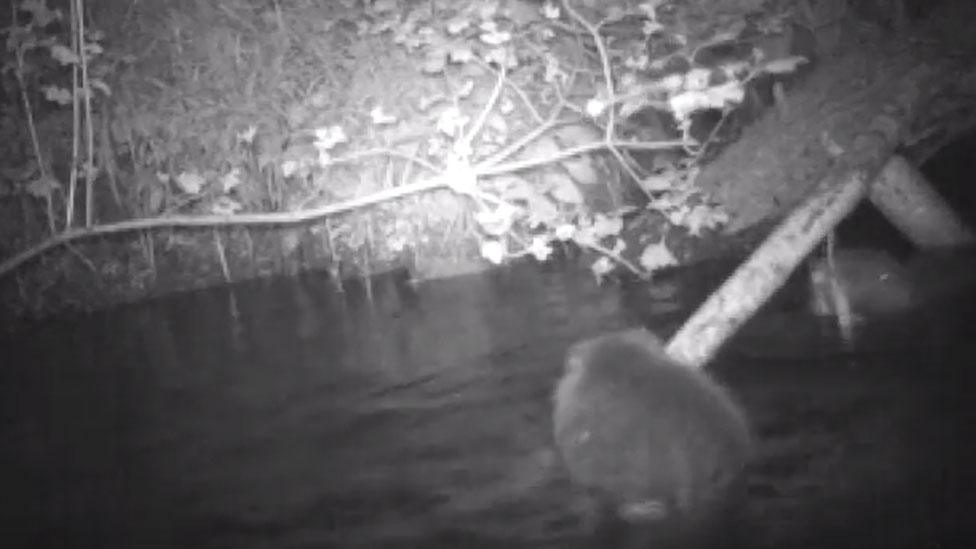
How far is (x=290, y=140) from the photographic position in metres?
7.54

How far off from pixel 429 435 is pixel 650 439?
1258 millimetres

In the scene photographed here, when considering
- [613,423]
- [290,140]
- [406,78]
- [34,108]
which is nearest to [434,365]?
[613,423]

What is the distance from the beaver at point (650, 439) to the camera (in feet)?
9.07

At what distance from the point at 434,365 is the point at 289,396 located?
905 millimetres

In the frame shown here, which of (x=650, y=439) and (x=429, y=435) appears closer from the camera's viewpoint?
(x=650, y=439)

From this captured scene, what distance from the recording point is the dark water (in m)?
2.70

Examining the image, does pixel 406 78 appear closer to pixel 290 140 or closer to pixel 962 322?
pixel 290 140

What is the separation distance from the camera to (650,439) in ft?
9.46

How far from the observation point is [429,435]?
12.3ft

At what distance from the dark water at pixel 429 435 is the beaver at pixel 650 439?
0.13 m

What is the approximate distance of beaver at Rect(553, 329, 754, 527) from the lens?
9.07ft

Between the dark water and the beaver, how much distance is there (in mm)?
126

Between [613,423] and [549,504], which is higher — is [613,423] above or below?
above

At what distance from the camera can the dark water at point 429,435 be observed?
270cm
